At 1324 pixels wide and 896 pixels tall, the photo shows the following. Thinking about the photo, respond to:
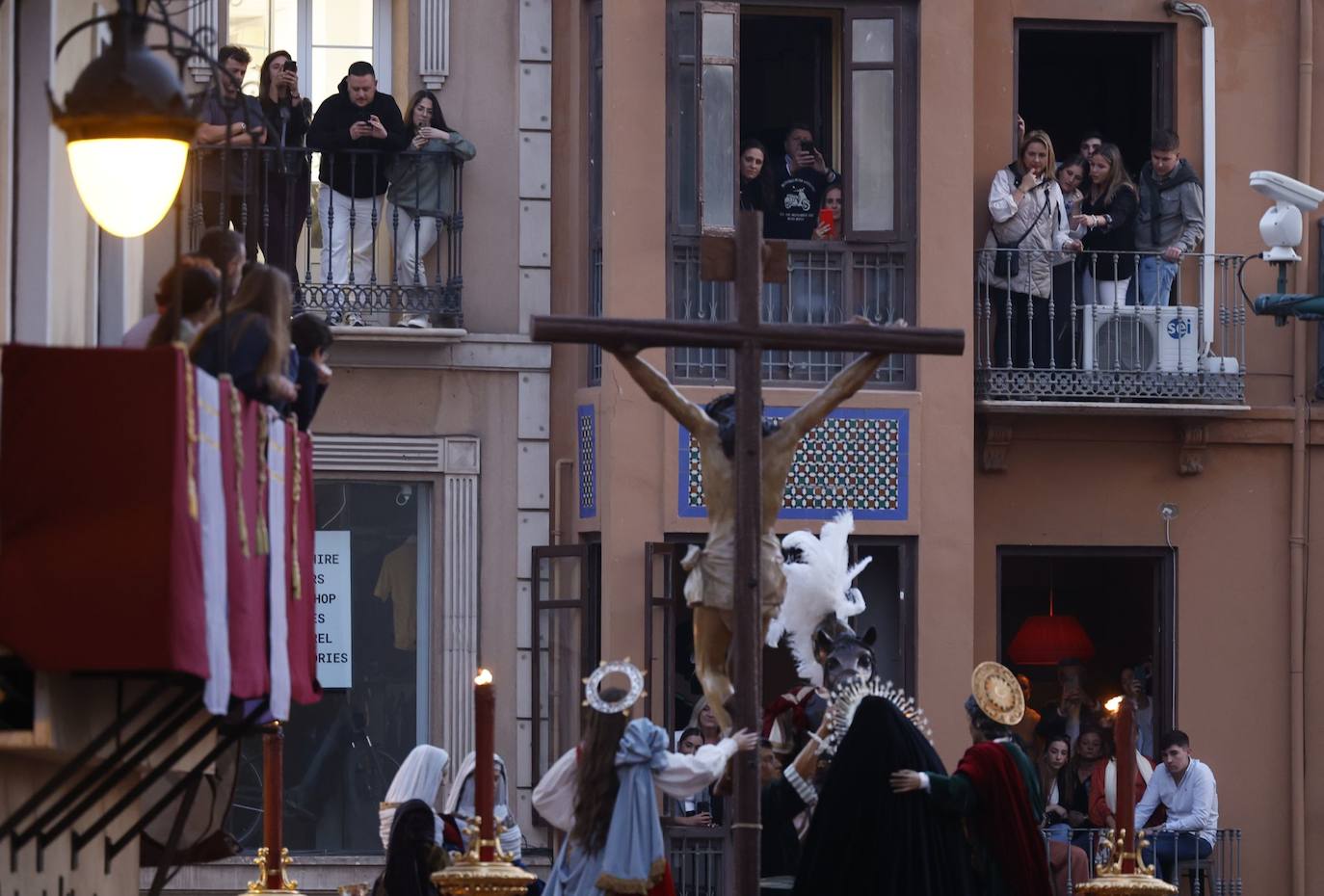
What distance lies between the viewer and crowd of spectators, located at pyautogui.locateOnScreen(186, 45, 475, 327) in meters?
22.6

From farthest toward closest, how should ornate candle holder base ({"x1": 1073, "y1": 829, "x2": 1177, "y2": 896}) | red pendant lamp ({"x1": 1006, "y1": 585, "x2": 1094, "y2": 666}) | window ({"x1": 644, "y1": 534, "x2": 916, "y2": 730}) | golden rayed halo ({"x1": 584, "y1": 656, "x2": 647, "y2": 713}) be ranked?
1. red pendant lamp ({"x1": 1006, "y1": 585, "x2": 1094, "y2": 666})
2. window ({"x1": 644, "y1": 534, "x2": 916, "y2": 730})
3. ornate candle holder base ({"x1": 1073, "y1": 829, "x2": 1177, "y2": 896})
4. golden rayed halo ({"x1": 584, "y1": 656, "x2": 647, "y2": 713})

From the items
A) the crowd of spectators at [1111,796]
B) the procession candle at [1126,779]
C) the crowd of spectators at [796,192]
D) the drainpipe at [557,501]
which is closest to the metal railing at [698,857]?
the crowd of spectators at [1111,796]

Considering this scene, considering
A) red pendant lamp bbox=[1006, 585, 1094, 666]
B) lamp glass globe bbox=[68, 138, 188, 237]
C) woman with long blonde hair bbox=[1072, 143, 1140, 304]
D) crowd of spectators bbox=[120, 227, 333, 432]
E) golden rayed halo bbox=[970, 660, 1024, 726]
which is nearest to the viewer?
lamp glass globe bbox=[68, 138, 188, 237]

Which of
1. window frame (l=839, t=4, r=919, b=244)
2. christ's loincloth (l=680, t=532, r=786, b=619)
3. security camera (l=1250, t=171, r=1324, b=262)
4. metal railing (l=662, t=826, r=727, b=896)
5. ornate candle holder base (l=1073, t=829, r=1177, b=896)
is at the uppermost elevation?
window frame (l=839, t=4, r=919, b=244)

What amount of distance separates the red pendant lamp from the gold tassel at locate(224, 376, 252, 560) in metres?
14.3

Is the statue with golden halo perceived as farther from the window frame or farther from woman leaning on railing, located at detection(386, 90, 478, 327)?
woman leaning on railing, located at detection(386, 90, 478, 327)

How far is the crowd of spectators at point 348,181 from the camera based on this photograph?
2259 cm

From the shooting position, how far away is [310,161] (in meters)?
23.0

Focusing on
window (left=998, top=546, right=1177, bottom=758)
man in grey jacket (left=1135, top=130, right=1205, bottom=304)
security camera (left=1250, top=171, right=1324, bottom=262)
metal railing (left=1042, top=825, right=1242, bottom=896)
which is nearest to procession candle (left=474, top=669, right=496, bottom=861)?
security camera (left=1250, top=171, right=1324, bottom=262)

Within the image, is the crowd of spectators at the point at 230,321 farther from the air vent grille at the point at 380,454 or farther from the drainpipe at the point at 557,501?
the drainpipe at the point at 557,501

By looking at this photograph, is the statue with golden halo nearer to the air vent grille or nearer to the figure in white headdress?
the figure in white headdress

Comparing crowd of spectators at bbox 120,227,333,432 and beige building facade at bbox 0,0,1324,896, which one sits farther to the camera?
beige building facade at bbox 0,0,1324,896

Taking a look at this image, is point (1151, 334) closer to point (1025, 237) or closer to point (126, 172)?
point (1025, 237)

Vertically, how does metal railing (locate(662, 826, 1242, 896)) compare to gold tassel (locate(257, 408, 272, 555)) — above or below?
below
